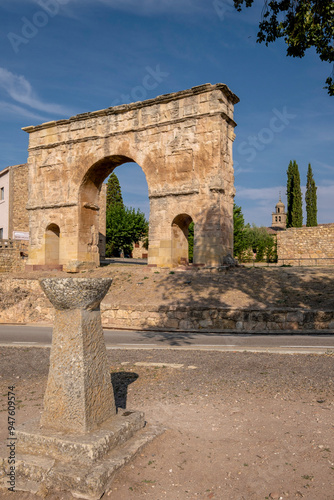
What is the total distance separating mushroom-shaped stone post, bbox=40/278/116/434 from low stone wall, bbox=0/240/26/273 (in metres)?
23.0

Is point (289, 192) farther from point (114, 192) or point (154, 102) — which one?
point (154, 102)

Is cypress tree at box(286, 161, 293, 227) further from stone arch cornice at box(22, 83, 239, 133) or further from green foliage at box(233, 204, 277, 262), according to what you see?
stone arch cornice at box(22, 83, 239, 133)

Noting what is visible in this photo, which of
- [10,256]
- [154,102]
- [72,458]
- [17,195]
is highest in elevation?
[154,102]

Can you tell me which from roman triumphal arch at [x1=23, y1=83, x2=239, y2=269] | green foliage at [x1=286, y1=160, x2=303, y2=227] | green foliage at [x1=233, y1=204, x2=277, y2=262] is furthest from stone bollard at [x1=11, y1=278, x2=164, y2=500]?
green foliage at [x1=286, y1=160, x2=303, y2=227]

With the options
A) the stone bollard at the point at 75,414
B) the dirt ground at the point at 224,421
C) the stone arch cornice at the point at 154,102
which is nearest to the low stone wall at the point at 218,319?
the dirt ground at the point at 224,421

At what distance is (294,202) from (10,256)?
30.9 metres

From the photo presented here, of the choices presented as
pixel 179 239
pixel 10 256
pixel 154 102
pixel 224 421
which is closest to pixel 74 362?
pixel 224 421

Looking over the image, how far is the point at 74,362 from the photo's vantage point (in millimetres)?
3396

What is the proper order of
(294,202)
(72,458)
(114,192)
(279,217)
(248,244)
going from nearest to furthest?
(72,458)
(248,244)
(294,202)
(114,192)
(279,217)

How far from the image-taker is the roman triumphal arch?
607 inches

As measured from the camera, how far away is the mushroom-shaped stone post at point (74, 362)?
335cm

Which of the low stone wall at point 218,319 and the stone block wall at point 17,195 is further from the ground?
the stone block wall at point 17,195

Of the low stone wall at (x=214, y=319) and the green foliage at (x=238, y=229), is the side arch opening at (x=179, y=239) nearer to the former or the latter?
the low stone wall at (x=214, y=319)

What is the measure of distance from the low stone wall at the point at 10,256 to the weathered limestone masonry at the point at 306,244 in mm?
18732
